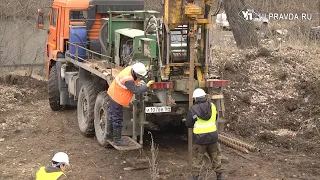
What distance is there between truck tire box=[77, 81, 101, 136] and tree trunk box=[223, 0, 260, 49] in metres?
7.21

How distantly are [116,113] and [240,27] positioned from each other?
359 inches

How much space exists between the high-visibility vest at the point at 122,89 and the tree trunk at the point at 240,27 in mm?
8708

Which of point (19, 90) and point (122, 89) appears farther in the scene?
point (19, 90)

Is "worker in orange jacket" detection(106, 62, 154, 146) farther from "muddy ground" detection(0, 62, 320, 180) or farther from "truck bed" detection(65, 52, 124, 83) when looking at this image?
"muddy ground" detection(0, 62, 320, 180)

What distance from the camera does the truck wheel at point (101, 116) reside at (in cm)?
1016

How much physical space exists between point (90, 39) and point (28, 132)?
255 centimetres

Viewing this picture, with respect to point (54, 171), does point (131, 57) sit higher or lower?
higher

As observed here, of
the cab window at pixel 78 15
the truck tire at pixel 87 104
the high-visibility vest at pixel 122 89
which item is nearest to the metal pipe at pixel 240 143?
the high-visibility vest at pixel 122 89

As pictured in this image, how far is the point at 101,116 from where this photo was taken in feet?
34.9

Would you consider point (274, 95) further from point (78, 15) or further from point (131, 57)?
point (78, 15)

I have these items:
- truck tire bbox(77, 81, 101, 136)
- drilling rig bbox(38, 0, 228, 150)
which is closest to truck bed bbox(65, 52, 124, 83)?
drilling rig bbox(38, 0, 228, 150)

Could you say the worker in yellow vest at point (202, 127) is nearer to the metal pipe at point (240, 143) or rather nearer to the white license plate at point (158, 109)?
the white license plate at point (158, 109)

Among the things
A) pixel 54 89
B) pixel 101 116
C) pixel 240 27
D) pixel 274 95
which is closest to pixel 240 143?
pixel 101 116

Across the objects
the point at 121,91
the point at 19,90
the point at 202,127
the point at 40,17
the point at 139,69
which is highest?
the point at 40,17
